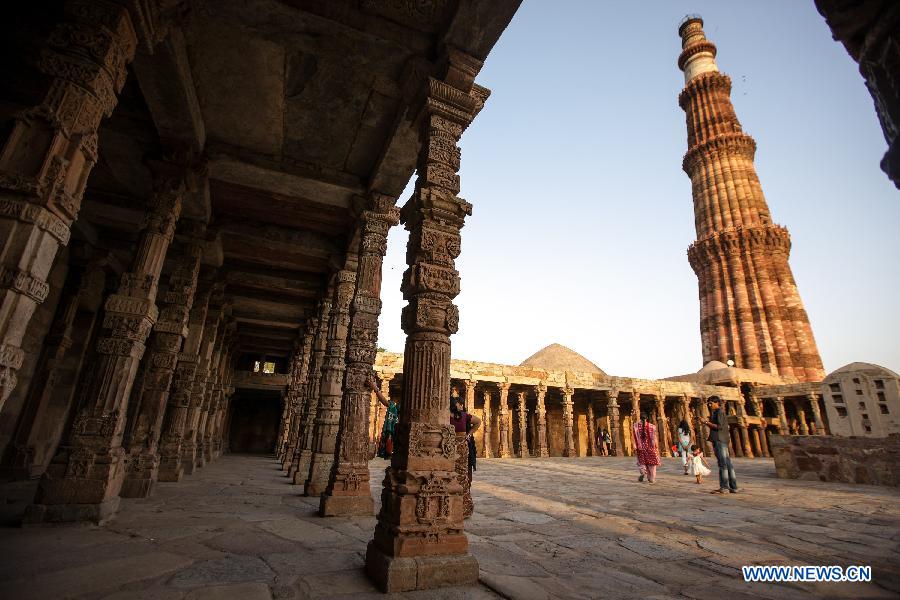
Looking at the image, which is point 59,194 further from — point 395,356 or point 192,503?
point 395,356

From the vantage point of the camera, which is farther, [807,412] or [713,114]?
[713,114]

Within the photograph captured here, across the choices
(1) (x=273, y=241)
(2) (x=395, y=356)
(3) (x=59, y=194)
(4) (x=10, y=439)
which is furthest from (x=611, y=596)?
(2) (x=395, y=356)

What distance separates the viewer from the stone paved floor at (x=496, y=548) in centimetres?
263

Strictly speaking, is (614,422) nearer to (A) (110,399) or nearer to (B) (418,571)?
(B) (418,571)

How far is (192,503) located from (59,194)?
15.3ft

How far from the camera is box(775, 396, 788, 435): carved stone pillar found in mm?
25500

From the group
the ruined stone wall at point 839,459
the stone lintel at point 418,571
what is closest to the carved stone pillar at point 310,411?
the stone lintel at point 418,571

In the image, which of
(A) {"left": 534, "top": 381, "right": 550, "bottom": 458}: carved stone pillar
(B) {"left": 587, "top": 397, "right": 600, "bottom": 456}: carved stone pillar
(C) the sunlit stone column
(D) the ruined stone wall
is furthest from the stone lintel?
(B) {"left": 587, "top": 397, "right": 600, "bottom": 456}: carved stone pillar

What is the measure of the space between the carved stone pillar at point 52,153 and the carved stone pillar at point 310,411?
5348mm

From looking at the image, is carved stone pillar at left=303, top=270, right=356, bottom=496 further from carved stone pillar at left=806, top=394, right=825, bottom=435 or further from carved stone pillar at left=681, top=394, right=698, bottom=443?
carved stone pillar at left=806, top=394, right=825, bottom=435

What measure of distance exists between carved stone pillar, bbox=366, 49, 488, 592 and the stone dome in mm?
17956

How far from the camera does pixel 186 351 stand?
8.89 meters

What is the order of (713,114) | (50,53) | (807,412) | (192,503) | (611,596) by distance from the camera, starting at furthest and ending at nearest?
(713,114)
(807,412)
(192,503)
(50,53)
(611,596)

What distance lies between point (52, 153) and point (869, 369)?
2135cm
